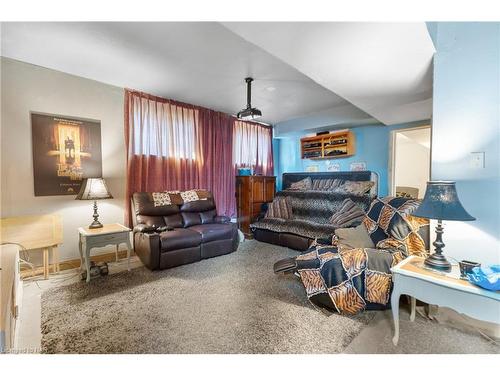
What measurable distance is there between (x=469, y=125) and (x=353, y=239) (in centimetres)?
133

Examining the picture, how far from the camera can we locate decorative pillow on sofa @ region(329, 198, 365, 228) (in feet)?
11.1

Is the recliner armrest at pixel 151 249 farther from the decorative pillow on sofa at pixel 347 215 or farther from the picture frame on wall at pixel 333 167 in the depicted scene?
the picture frame on wall at pixel 333 167

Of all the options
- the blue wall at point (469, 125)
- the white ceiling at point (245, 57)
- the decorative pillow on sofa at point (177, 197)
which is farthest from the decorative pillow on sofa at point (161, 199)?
the blue wall at point (469, 125)

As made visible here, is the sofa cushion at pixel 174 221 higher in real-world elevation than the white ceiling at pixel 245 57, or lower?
lower

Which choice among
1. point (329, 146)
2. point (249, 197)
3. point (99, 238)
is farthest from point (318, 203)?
point (99, 238)

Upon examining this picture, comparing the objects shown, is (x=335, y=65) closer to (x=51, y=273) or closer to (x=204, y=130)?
(x=204, y=130)

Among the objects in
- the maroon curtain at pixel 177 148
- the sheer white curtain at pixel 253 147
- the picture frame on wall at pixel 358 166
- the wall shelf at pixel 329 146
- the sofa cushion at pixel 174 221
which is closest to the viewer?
the sofa cushion at pixel 174 221

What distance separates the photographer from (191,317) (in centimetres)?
182

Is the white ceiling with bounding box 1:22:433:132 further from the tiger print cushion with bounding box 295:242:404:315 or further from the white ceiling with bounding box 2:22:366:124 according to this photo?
the tiger print cushion with bounding box 295:242:404:315

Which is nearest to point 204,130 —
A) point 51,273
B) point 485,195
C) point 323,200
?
point 323,200

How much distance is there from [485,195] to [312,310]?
159 cm

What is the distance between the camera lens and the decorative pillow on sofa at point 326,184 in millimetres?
4527

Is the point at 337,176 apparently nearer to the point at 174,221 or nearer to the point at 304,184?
the point at 304,184

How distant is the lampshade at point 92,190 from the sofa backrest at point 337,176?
12.8 ft
